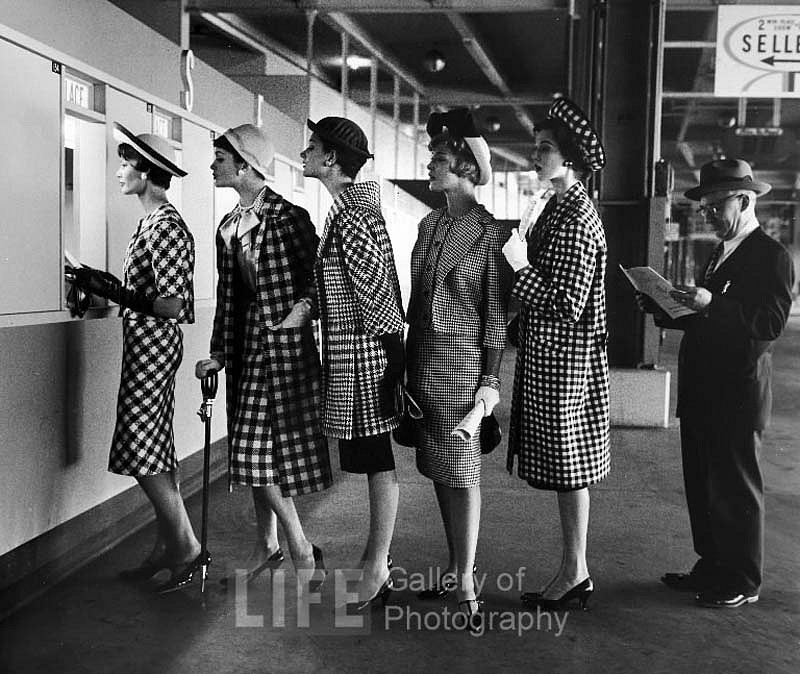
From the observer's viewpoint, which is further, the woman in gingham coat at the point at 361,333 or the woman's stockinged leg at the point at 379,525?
the woman's stockinged leg at the point at 379,525

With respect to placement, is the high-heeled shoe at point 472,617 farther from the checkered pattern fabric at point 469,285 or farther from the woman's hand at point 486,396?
the checkered pattern fabric at point 469,285

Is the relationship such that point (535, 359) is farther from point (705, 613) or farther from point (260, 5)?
point (260, 5)

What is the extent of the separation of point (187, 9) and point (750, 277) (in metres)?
4.23

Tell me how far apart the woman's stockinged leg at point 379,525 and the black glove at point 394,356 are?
13.3 inches

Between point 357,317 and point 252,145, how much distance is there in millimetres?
795

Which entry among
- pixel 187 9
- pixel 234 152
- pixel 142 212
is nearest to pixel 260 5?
pixel 187 9

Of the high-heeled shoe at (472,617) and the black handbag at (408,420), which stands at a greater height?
the black handbag at (408,420)

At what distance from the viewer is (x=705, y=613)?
3672 millimetres

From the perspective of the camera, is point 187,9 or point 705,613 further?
point 187,9

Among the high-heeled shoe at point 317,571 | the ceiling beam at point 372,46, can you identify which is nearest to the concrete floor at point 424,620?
the high-heeled shoe at point 317,571

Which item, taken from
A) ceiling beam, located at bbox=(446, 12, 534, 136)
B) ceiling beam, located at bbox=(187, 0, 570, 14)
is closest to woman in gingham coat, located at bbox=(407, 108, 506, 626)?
ceiling beam, located at bbox=(187, 0, 570, 14)

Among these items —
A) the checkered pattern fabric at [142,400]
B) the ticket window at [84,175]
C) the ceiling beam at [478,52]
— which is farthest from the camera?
the ceiling beam at [478,52]

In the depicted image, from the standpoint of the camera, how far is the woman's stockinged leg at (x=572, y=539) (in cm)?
363

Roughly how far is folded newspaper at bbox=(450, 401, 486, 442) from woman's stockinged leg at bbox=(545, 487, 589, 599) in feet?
1.49
